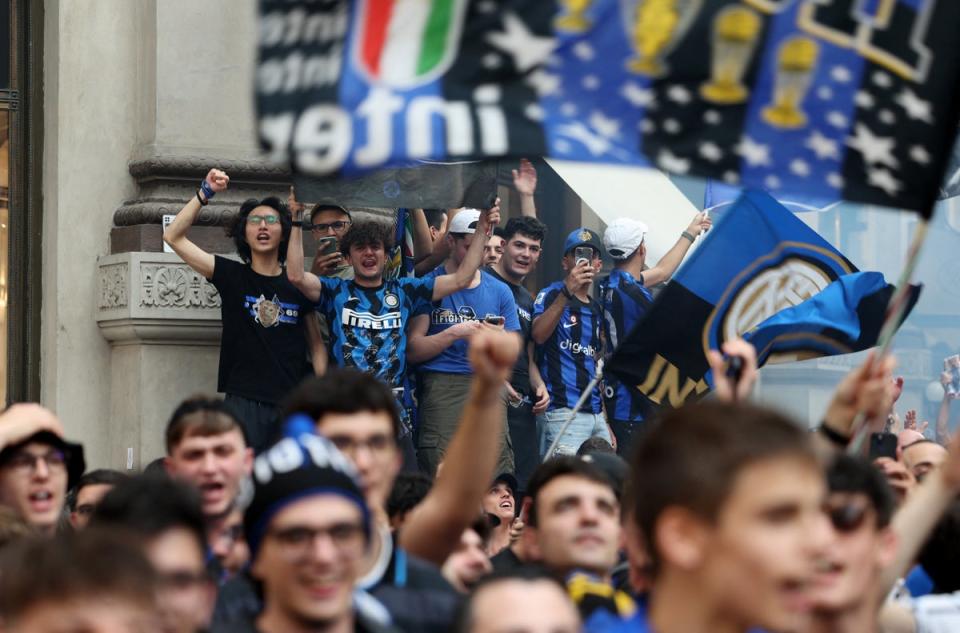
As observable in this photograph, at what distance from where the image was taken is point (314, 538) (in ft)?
14.4

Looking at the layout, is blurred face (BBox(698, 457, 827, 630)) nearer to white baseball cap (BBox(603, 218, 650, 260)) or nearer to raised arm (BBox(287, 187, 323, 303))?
raised arm (BBox(287, 187, 323, 303))

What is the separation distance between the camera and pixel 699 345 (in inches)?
330

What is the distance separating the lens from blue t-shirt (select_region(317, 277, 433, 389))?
9.95 metres

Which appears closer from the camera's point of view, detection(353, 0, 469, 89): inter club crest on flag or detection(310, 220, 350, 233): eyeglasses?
detection(353, 0, 469, 89): inter club crest on flag

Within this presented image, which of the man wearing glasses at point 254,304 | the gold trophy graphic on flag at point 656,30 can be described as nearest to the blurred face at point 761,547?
the gold trophy graphic on flag at point 656,30

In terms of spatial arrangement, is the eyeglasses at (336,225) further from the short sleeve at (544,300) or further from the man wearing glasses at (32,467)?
the man wearing glasses at (32,467)

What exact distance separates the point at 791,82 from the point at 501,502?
4.67m

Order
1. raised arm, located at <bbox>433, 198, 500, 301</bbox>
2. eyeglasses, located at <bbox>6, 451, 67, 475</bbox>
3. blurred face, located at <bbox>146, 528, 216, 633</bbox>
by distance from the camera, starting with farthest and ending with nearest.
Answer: raised arm, located at <bbox>433, 198, 500, 301</bbox> → eyeglasses, located at <bbox>6, 451, 67, 475</bbox> → blurred face, located at <bbox>146, 528, 216, 633</bbox>

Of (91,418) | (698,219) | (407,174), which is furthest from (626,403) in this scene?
(91,418)

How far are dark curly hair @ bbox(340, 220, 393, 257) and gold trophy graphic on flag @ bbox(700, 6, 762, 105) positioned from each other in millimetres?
4805

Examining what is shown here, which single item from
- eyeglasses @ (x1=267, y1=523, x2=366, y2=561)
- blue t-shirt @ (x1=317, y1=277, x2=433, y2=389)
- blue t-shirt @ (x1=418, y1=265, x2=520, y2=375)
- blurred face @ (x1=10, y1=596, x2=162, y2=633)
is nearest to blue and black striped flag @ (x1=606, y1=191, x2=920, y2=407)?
blue t-shirt @ (x1=317, y1=277, x2=433, y2=389)

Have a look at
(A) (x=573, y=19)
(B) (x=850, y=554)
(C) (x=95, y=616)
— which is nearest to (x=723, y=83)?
(A) (x=573, y=19)

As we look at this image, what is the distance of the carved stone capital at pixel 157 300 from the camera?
32.5 ft

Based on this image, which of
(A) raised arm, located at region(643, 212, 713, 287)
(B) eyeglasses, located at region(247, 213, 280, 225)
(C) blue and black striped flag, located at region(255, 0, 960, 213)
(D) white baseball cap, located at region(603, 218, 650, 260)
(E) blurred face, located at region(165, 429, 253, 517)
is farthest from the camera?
(A) raised arm, located at region(643, 212, 713, 287)
